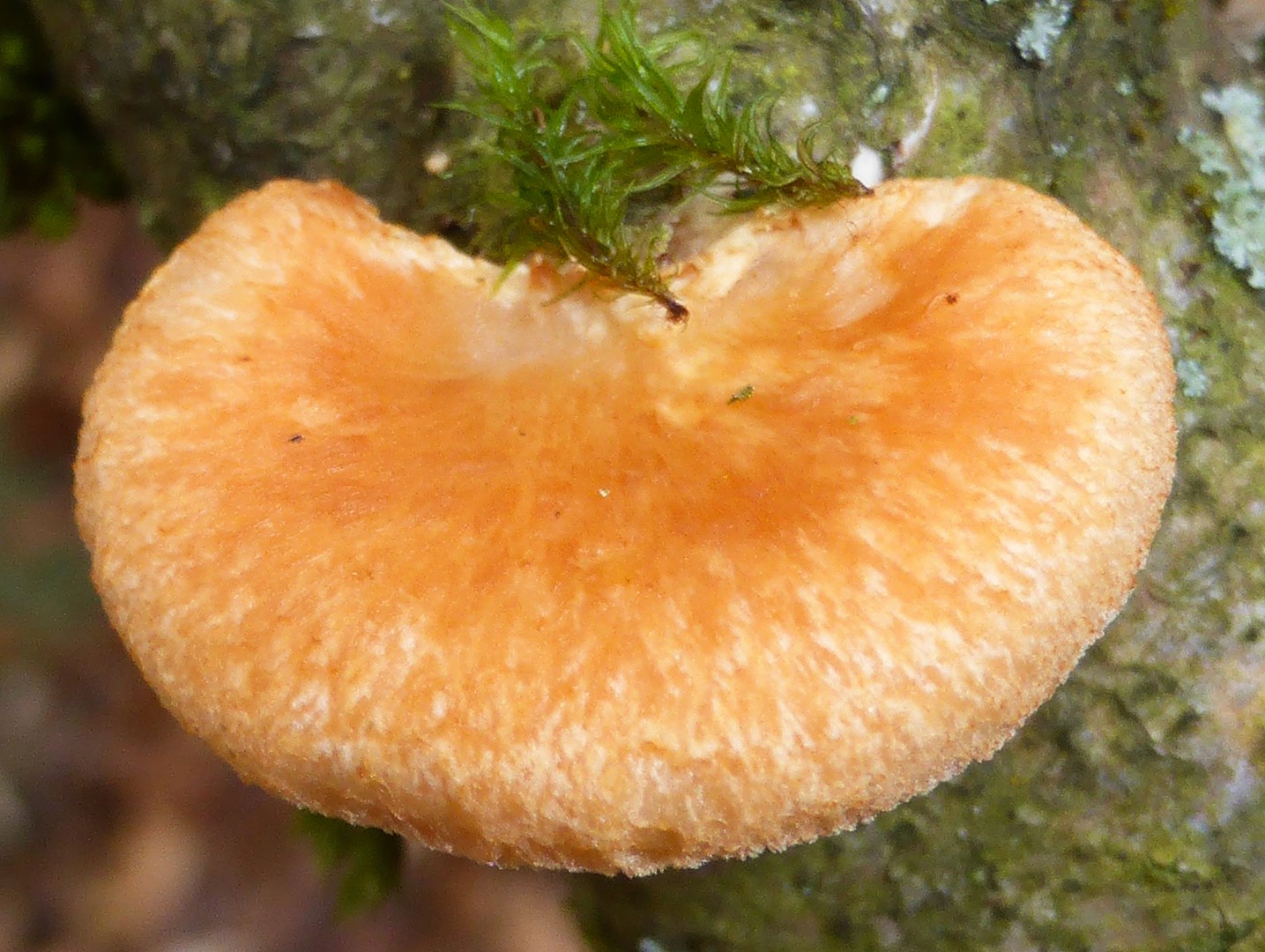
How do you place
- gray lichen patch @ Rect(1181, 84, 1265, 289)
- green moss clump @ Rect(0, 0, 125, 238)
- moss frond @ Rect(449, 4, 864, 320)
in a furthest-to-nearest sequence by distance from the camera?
1. green moss clump @ Rect(0, 0, 125, 238)
2. gray lichen patch @ Rect(1181, 84, 1265, 289)
3. moss frond @ Rect(449, 4, 864, 320)

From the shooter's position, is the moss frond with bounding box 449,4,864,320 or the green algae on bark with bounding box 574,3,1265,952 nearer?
the moss frond with bounding box 449,4,864,320

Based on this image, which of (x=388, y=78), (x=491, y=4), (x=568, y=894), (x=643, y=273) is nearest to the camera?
(x=643, y=273)

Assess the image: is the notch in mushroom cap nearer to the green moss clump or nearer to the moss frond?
the moss frond

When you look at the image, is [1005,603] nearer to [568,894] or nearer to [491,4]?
[491,4]

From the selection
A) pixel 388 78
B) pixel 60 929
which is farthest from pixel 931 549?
pixel 60 929

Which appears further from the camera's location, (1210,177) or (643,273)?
(1210,177)

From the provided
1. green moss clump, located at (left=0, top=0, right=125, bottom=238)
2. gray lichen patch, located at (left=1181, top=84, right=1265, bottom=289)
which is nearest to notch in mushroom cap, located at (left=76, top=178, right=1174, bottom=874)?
gray lichen patch, located at (left=1181, top=84, right=1265, bottom=289)

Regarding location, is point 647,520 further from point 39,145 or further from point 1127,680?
point 39,145
